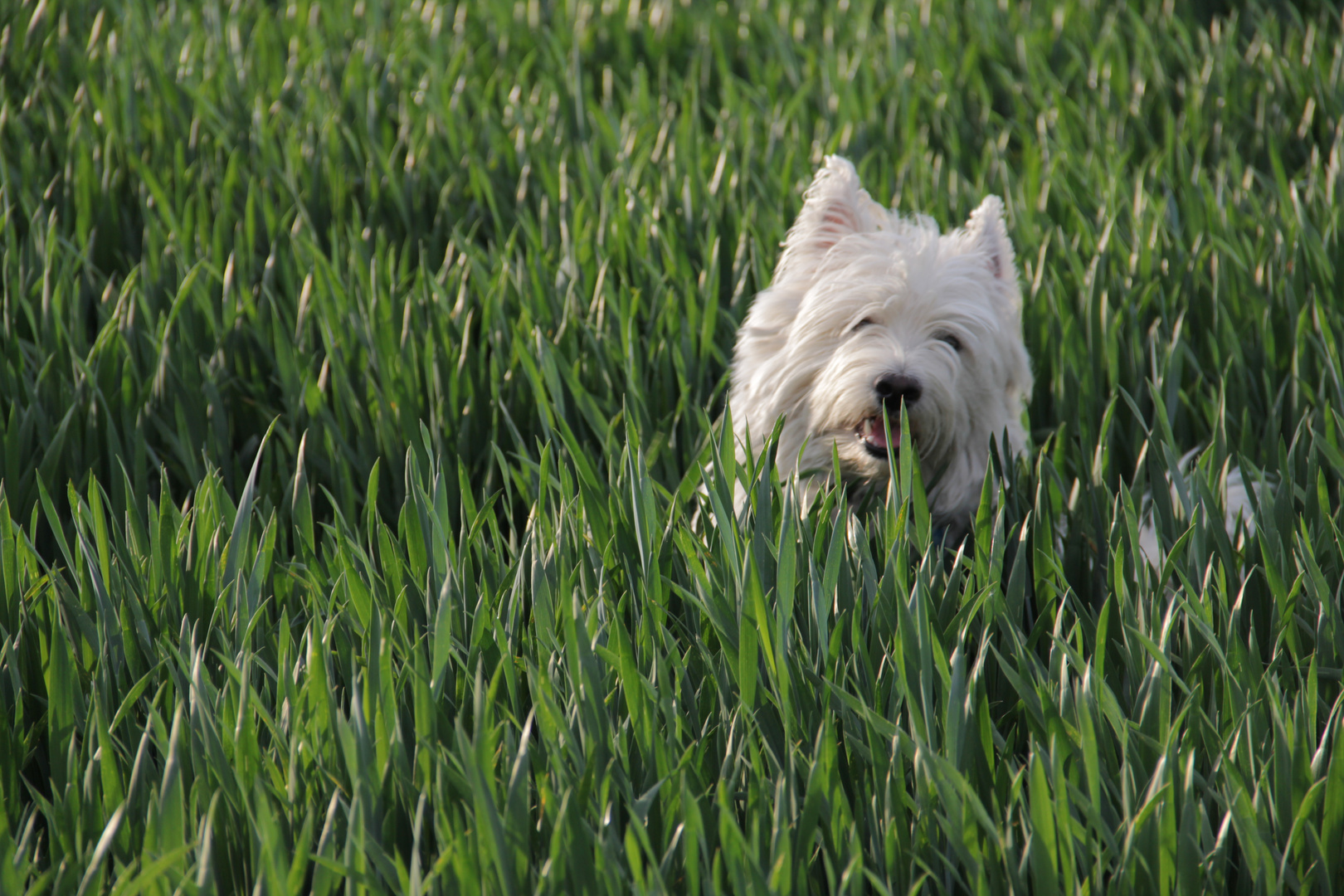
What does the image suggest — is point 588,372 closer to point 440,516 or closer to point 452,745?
point 440,516

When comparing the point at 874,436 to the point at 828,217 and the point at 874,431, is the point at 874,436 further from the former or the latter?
the point at 828,217

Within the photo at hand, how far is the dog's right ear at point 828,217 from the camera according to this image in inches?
98.8

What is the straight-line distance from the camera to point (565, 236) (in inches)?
132

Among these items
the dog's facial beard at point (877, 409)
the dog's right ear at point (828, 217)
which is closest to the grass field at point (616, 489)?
the dog's facial beard at point (877, 409)

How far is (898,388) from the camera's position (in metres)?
2.21

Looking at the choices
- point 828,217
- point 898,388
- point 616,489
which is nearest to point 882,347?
point 898,388

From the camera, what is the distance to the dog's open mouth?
7.45 feet

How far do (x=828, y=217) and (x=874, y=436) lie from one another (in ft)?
1.95

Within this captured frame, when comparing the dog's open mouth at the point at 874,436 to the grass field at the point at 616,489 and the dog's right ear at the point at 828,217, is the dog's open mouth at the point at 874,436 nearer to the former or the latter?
the grass field at the point at 616,489

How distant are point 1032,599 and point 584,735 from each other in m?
1.08

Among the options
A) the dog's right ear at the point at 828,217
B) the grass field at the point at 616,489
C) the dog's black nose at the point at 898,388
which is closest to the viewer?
the grass field at the point at 616,489

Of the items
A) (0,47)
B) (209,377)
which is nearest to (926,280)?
(209,377)

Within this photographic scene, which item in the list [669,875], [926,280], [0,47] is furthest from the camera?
[0,47]

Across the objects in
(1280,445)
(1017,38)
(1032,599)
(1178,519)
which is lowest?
(1032,599)
